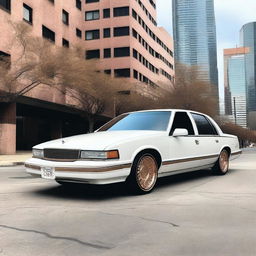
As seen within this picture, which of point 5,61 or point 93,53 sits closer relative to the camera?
point 5,61

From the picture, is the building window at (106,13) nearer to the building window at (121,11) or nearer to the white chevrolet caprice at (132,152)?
the building window at (121,11)

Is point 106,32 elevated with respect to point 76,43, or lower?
elevated

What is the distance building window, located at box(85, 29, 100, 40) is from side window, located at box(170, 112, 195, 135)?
47433 mm

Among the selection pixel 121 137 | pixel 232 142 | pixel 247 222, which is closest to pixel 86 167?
pixel 121 137

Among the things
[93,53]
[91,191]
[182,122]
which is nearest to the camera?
[91,191]

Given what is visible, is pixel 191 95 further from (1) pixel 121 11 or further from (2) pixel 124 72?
(1) pixel 121 11

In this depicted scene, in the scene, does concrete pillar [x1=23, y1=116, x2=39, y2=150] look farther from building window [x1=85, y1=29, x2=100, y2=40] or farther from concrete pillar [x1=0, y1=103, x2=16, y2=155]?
building window [x1=85, y1=29, x2=100, y2=40]

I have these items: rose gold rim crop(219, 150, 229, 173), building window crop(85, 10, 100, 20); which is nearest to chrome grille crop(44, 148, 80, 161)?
rose gold rim crop(219, 150, 229, 173)

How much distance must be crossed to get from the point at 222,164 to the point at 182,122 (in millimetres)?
2055

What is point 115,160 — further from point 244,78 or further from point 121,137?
point 244,78

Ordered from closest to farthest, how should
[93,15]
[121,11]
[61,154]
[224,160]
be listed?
[61,154]
[224,160]
[121,11]
[93,15]

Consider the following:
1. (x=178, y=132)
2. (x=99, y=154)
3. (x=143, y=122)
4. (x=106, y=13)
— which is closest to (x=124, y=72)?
(x=106, y=13)

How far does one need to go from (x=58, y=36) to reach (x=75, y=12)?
24.6 feet

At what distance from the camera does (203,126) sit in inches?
321
